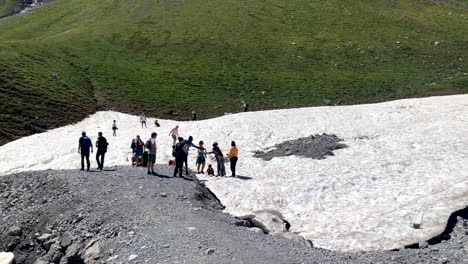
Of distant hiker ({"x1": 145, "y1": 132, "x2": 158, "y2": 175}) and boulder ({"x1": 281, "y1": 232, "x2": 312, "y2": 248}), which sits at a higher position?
distant hiker ({"x1": 145, "y1": 132, "x2": 158, "y2": 175})

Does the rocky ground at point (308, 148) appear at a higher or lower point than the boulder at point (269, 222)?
higher

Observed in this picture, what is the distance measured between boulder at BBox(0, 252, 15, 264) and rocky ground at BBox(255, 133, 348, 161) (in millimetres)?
20524

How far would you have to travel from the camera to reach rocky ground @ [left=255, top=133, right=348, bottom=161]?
3838cm

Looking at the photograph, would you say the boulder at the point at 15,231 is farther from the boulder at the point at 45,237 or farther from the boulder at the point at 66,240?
the boulder at the point at 66,240

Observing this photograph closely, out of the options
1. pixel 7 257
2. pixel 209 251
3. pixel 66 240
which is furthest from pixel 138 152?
pixel 209 251

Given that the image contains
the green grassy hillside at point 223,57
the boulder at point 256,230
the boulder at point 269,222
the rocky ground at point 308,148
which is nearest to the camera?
the boulder at point 256,230

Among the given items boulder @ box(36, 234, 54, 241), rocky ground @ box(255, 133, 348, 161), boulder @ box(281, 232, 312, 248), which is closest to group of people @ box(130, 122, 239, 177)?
rocky ground @ box(255, 133, 348, 161)

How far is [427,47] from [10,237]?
8296cm

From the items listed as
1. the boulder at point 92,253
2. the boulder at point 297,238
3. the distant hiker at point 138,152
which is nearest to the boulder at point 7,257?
the boulder at point 92,253

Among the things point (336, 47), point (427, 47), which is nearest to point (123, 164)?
point (336, 47)

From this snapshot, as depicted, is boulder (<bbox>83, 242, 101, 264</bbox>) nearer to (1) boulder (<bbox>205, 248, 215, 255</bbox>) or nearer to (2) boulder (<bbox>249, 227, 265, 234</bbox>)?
(1) boulder (<bbox>205, 248, 215, 255</bbox>)

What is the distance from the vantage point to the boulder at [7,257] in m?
22.1

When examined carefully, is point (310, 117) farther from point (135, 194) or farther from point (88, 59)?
point (88, 59)

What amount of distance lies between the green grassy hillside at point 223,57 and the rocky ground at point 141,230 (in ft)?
99.0
